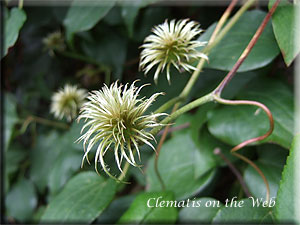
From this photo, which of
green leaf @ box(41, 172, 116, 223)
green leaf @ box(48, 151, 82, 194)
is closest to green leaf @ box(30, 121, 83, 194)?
green leaf @ box(48, 151, 82, 194)

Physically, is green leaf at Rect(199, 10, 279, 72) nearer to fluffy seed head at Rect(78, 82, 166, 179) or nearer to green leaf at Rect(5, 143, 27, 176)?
fluffy seed head at Rect(78, 82, 166, 179)

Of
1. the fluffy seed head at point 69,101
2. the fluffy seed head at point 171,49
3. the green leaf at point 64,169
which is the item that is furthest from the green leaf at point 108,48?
the fluffy seed head at point 171,49

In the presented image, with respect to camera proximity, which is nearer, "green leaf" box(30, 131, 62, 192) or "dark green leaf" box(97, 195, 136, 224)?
"dark green leaf" box(97, 195, 136, 224)

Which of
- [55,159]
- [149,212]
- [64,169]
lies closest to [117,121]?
Result: [149,212]

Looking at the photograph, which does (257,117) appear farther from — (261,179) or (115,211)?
(115,211)

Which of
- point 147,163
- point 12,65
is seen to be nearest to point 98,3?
point 147,163

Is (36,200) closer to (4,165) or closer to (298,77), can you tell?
(4,165)
